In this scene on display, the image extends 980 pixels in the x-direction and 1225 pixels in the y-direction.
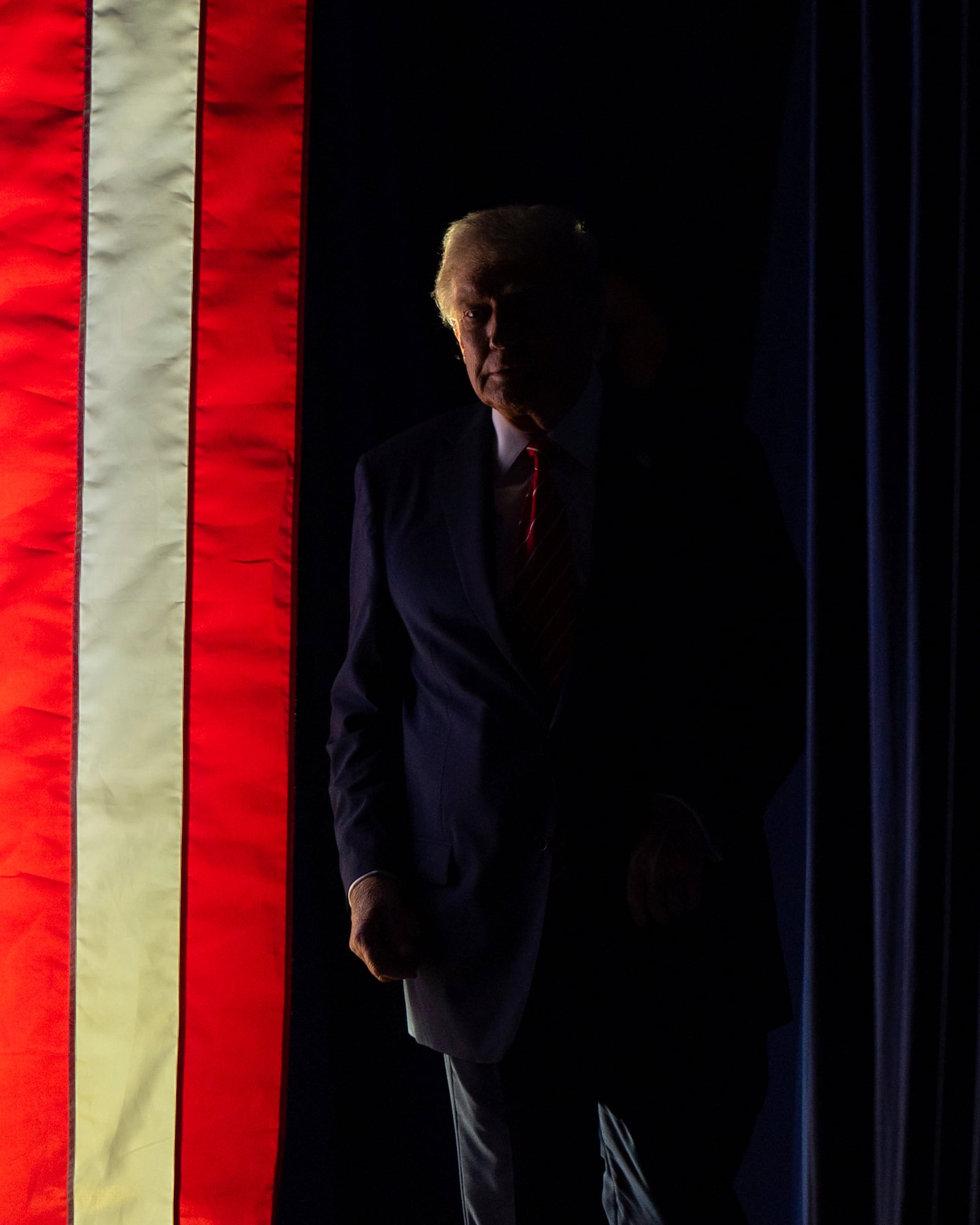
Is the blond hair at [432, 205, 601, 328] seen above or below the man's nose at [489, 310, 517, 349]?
above

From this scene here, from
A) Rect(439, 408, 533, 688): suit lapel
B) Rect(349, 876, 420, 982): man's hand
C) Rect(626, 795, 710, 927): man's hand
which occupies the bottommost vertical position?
Rect(349, 876, 420, 982): man's hand

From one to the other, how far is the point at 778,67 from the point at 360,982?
1.40 metres

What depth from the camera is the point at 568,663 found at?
3.52 feet

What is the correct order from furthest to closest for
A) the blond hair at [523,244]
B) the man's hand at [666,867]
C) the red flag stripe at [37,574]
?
the red flag stripe at [37,574] → the blond hair at [523,244] → the man's hand at [666,867]

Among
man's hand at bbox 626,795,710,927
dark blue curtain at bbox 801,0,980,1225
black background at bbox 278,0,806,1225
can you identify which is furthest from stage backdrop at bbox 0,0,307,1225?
dark blue curtain at bbox 801,0,980,1225

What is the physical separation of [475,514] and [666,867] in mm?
402

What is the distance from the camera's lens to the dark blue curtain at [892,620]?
108 cm

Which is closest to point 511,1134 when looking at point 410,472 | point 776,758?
point 776,758

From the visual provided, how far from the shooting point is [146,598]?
1.37 m

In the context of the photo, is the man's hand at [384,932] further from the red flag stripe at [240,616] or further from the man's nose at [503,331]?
the man's nose at [503,331]

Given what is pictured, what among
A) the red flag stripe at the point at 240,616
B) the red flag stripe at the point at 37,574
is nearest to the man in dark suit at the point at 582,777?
the red flag stripe at the point at 240,616

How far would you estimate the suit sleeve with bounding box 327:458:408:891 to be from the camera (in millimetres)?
1146

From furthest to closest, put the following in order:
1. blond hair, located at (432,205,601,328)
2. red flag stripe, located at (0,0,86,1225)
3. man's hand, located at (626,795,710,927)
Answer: red flag stripe, located at (0,0,86,1225), blond hair, located at (432,205,601,328), man's hand, located at (626,795,710,927)

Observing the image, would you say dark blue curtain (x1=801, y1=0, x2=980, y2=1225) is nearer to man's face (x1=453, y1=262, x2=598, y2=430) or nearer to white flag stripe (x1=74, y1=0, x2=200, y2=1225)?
man's face (x1=453, y1=262, x2=598, y2=430)
